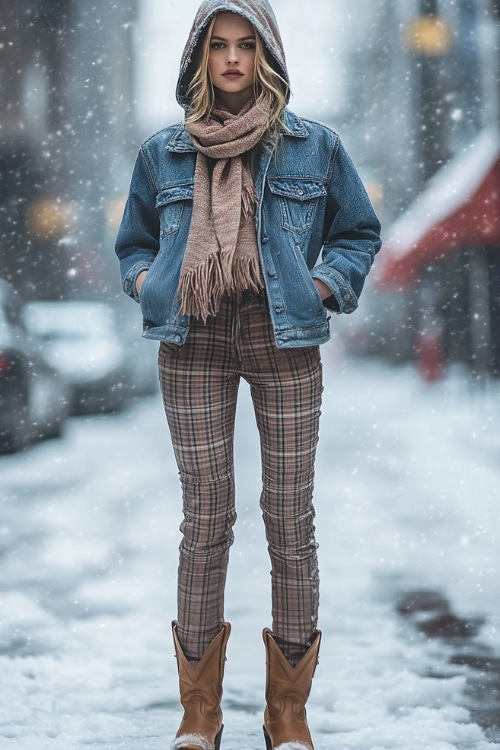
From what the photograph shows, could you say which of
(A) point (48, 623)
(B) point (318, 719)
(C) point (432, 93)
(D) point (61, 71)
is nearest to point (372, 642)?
(B) point (318, 719)

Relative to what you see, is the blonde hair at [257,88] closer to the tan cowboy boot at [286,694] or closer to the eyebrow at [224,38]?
the eyebrow at [224,38]

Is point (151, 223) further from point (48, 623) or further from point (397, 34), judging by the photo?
point (397, 34)

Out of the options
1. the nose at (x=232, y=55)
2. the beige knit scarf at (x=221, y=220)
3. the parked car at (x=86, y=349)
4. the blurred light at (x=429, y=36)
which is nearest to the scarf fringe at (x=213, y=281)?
the beige knit scarf at (x=221, y=220)

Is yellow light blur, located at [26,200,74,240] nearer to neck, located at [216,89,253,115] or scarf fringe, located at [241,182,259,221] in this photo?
neck, located at [216,89,253,115]

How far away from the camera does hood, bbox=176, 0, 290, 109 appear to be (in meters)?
1.91

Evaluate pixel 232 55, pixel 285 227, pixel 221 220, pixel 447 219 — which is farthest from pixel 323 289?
pixel 447 219

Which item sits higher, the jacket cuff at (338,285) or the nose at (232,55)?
the nose at (232,55)

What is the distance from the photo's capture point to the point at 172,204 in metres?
2.03

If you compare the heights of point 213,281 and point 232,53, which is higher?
point 232,53

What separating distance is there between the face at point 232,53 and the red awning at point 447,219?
1999 millimetres

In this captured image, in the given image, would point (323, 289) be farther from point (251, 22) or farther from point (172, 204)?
Answer: point (251, 22)

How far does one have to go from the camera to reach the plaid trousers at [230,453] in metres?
2.02

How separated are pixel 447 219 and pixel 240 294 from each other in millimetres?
2153

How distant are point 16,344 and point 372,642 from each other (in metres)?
1.96
